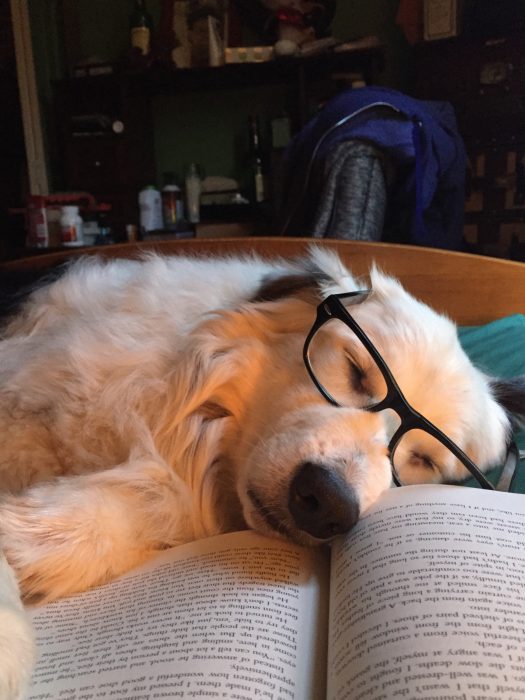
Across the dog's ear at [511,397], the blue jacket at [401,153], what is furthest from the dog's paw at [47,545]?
the blue jacket at [401,153]

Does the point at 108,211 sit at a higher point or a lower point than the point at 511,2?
lower

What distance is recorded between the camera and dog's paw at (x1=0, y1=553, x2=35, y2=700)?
556 millimetres

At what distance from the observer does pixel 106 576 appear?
854 millimetres

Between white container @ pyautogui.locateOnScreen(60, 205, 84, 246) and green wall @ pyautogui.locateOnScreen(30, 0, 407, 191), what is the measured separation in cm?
84

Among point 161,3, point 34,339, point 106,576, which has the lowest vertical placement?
point 106,576

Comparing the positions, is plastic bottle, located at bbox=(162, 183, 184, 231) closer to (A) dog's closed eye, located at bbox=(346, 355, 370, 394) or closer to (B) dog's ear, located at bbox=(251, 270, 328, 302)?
(B) dog's ear, located at bbox=(251, 270, 328, 302)

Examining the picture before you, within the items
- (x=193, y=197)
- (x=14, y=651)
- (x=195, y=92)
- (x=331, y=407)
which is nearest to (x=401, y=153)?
(x=331, y=407)

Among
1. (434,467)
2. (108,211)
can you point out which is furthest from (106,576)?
(108,211)

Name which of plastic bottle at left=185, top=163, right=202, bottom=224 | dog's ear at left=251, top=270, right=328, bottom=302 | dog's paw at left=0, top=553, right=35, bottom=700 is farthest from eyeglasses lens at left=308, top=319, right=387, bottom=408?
plastic bottle at left=185, top=163, right=202, bottom=224

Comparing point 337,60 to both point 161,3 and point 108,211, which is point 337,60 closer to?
point 161,3

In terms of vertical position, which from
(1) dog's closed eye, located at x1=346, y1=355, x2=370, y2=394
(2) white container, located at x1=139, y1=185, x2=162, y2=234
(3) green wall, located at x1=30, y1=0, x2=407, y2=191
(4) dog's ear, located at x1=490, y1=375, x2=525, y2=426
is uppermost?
(3) green wall, located at x1=30, y1=0, x2=407, y2=191

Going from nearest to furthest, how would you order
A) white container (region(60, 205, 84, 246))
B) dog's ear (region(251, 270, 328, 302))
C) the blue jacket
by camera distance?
dog's ear (region(251, 270, 328, 302)) < the blue jacket < white container (region(60, 205, 84, 246))

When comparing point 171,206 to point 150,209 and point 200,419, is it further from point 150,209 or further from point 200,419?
point 200,419

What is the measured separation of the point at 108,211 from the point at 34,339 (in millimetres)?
3008
